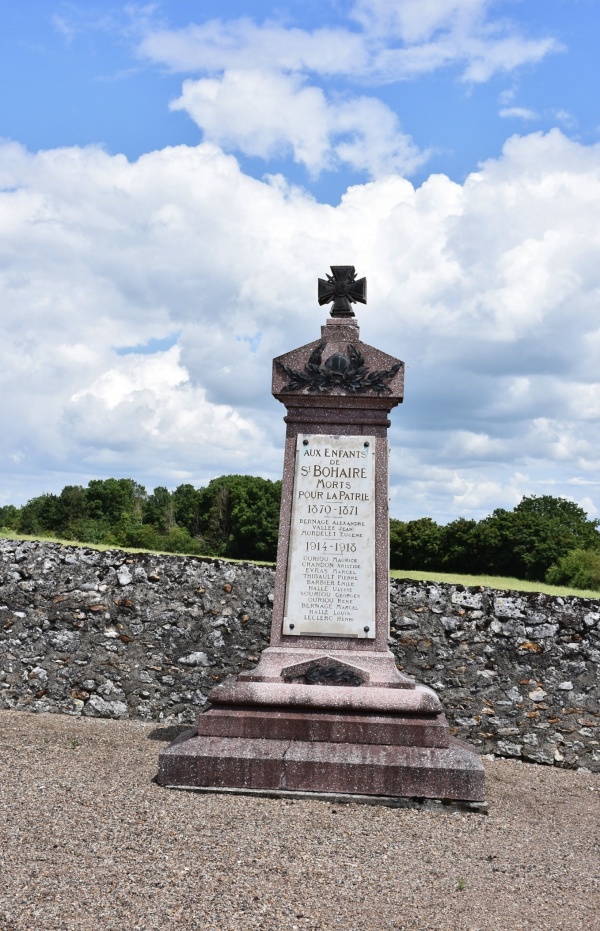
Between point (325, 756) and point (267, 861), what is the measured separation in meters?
1.53

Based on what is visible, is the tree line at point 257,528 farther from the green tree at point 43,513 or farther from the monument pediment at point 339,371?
the monument pediment at point 339,371

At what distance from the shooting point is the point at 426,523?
34.6 m

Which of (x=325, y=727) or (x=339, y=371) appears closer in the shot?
(x=325, y=727)

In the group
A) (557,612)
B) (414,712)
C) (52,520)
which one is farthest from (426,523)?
(414,712)

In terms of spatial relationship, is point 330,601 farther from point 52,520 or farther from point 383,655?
point 52,520

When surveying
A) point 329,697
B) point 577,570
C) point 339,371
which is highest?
point 339,371

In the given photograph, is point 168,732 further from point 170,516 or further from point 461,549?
point 170,516

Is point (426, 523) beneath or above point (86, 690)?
above

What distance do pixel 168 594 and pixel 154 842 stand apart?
4.50 m

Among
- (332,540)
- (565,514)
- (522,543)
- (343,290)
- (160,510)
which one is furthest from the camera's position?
(160,510)

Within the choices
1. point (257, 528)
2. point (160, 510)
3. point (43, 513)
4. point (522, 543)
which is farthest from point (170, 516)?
point (522, 543)

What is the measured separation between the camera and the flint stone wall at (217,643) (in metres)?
8.31

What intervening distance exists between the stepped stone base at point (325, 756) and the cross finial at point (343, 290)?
3576mm

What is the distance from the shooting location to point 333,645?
679cm
